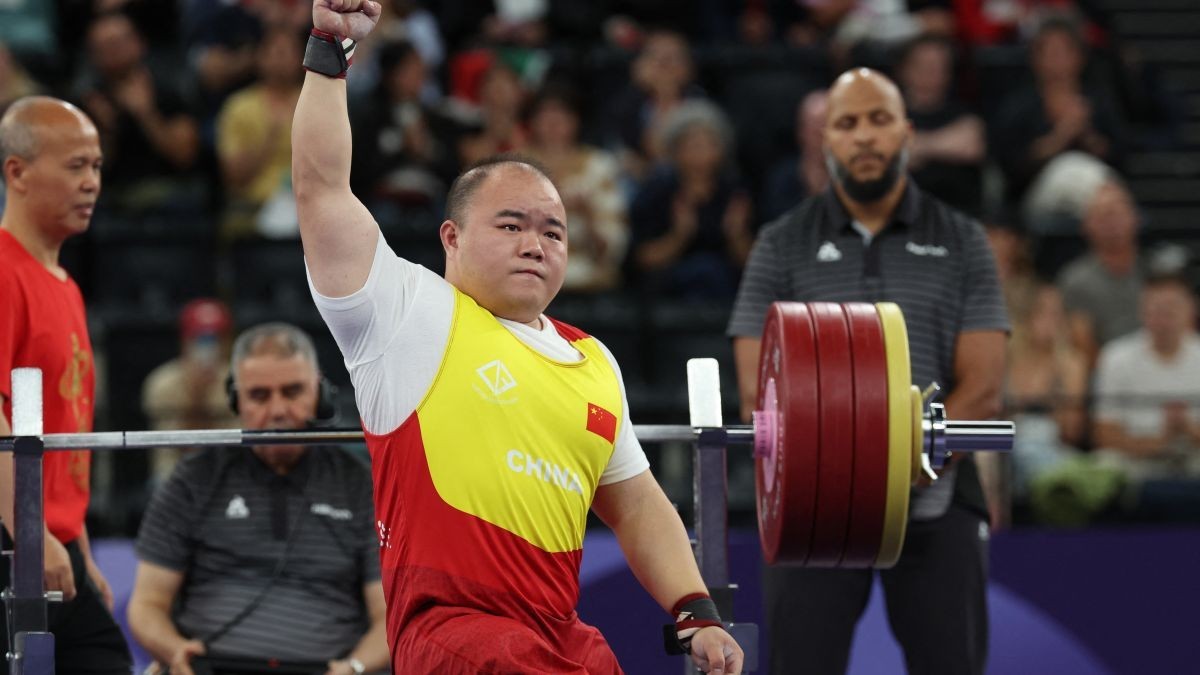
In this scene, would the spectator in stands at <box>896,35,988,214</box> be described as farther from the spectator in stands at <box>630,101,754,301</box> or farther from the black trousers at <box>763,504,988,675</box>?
the black trousers at <box>763,504,988,675</box>

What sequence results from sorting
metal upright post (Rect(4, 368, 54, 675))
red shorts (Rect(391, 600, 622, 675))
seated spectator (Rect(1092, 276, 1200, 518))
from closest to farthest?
red shorts (Rect(391, 600, 622, 675)) → metal upright post (Rect(4, 368, 54, 675)) → seated spectator (Rect(1092, 276, 1200, 518))

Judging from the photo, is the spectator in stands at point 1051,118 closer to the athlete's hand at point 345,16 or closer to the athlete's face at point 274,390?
the athlete's face at point 274,390

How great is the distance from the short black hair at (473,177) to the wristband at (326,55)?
1.15 feet

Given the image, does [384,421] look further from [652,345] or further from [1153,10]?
[1153,10]

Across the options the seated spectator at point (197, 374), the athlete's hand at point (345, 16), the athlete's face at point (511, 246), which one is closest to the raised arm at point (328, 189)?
the athlete's hand at point (345, 16)

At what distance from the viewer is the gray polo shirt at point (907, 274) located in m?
4.51

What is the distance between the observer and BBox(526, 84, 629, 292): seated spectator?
797 centimetres

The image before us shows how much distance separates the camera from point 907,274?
454 cm

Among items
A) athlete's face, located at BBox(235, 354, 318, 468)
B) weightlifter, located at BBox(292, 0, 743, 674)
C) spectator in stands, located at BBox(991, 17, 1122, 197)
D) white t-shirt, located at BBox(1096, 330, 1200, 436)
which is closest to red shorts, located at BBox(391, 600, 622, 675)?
weightlifter, located at BBox(292, 0, 743, 674)

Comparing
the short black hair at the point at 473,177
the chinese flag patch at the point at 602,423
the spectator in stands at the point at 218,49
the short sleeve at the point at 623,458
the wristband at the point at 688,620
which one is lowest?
the wristband at the point at 688,620

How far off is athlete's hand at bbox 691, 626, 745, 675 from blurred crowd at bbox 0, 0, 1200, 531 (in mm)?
3486

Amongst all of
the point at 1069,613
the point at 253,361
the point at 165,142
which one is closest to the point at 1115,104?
the point at 1069,613

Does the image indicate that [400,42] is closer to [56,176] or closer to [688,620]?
[56,176]

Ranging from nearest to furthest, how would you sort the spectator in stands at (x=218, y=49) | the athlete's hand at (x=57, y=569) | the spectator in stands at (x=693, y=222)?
the athlete's hand at (x=57, y=569)
the spectator in stands at (x=693, y=222)
the spectator in stands at (x=218, y=49)
